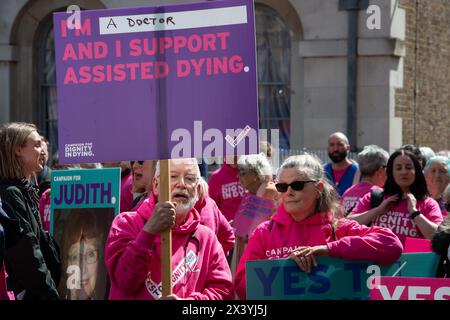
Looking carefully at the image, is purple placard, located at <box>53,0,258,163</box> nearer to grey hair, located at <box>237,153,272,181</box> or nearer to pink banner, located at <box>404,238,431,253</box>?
pink banner, located at <box>404,238,431,253</box>

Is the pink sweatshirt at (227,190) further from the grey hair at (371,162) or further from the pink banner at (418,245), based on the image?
the pink banner at (418,245)

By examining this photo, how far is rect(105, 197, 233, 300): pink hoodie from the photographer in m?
5.21

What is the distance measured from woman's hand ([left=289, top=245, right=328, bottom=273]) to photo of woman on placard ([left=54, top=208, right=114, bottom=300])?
224cm

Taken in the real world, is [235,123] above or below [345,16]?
below

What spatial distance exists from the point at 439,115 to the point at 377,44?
3.33 meters

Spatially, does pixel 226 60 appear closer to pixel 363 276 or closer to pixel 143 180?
pixel 363 276

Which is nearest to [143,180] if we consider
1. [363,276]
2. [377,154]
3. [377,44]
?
[377,154]

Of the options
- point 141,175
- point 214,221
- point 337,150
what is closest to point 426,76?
point 337,150

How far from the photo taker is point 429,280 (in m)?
4.95

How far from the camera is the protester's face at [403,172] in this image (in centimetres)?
808

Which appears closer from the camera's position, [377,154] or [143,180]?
[143,180]

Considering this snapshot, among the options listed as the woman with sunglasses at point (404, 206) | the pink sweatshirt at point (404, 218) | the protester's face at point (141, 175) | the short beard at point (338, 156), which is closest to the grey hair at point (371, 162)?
the woman with sunglasses at point (404, 206)

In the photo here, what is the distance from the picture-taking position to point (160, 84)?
5324mm

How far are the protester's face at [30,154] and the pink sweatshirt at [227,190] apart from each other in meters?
3.62
